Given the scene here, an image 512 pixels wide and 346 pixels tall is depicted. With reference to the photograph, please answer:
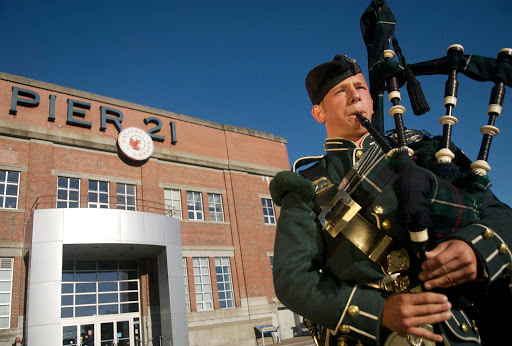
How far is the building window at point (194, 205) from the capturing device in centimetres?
2293

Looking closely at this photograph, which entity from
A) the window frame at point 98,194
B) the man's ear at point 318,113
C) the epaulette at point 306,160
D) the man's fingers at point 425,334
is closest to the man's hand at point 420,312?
the man's fingers at point 425,334

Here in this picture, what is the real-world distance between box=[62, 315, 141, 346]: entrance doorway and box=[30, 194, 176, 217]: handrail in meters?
5.32

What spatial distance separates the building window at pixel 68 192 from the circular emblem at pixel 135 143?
299cm

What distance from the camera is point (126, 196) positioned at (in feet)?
68.0

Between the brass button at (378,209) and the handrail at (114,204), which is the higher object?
the handrail at (114,204)

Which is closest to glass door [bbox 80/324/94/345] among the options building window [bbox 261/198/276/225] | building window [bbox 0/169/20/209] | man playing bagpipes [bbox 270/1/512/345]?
building window [bbox 0/169/20/209]

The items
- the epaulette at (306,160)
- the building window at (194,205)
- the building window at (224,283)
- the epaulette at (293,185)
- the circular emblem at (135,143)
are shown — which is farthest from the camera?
the building window at (194,205)

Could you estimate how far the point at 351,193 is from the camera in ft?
6.54

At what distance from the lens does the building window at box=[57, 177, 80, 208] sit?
18.7 metres

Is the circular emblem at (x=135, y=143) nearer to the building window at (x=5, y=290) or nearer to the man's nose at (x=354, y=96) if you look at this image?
the building window at (x=5, y=290)

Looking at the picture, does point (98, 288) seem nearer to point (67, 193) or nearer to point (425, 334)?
point (67, 193)

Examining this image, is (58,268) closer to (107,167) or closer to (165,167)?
(107,167)

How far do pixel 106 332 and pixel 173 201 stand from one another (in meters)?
7.47

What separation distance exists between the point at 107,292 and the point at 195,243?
5221 millimetres
